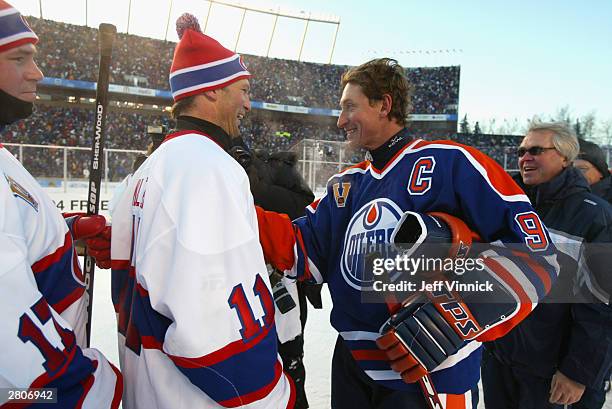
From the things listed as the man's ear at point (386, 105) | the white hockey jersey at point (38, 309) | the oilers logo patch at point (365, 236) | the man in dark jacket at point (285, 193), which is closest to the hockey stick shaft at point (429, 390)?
the oilers logo patch at point (365, 236)

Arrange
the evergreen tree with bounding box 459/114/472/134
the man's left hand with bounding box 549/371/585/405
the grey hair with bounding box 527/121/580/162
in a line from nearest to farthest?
1. the man's left hand with bounding box 549/371/585/405
2. the grey hair with bounding box 527/121/580/162
3. the evergreen tree with bounding box 459/114/472/134

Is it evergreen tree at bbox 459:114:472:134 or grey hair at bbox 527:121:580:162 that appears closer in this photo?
grey hair at bbox 527:121:580:162

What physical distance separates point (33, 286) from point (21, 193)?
0.27 meters

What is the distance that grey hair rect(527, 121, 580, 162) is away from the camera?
203cm

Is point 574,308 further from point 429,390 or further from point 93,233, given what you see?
point 93,233

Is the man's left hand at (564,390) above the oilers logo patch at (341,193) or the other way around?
the other way around

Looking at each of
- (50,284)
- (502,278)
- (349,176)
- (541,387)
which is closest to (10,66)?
(50,284)

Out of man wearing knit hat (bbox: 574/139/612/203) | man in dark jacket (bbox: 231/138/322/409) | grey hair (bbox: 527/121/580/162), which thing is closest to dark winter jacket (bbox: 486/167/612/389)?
grey hair (bbox: 527/121/580/162)

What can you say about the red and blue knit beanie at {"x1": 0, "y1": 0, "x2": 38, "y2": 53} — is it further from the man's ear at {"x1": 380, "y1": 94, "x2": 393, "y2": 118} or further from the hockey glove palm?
the man's ear at {"x1": 380, "y1": 94, "x2": 393, "y2": 118}

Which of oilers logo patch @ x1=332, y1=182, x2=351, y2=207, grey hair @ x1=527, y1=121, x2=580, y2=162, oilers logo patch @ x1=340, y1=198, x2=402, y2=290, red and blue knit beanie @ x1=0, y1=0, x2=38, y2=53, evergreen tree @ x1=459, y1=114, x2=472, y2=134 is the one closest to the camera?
red and blue knit beanie @ x1=0, y1=0, x2=38, y2=53

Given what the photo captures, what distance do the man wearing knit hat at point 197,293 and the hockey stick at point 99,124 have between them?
785 mm

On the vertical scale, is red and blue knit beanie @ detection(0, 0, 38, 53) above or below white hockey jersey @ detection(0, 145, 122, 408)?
above

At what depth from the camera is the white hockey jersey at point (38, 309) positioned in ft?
2.62

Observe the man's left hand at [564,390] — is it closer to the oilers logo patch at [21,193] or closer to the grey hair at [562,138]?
the grey hair at [562,138]
